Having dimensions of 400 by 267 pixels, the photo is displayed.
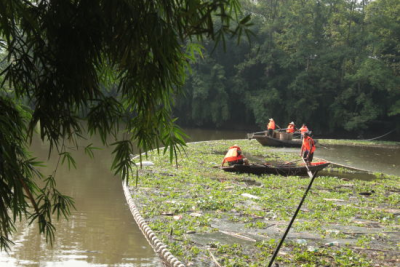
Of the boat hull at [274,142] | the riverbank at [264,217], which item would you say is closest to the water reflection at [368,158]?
the boat hull at [274,142]

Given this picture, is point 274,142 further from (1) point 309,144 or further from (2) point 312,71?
(2) point 312,71

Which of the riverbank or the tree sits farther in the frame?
the riverbank

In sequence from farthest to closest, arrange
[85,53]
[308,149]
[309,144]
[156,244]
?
[308,149], [309,144], [156,244], [85,53]

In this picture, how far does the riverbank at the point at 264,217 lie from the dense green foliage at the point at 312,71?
21973 mm

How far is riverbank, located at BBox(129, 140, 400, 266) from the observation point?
20.0ft

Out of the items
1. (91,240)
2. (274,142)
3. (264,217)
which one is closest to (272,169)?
(264,217)

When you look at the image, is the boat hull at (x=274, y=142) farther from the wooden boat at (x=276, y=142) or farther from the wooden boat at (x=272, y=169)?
the wooden boat at (x=272, y=169)

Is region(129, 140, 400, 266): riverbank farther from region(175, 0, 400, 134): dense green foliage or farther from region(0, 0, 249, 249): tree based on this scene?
region(175, 0, 400, 134): dense green foliage

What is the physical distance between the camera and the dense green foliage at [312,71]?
33.7 meters

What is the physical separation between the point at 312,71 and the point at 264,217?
29.0 metres

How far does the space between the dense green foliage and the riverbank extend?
2197 centimetres

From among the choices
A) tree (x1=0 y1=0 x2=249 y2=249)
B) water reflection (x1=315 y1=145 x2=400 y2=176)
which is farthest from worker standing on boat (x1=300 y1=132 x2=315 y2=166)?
tree (x1=0 y1=0 x2=249 y2=249)

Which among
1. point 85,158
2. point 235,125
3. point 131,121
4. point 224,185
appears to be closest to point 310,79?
point 235,125

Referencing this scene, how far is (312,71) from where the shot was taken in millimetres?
35562
